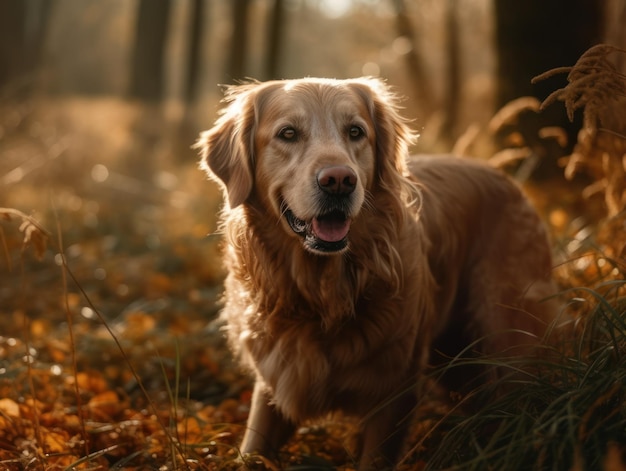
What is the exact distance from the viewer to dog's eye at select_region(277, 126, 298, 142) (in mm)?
2909

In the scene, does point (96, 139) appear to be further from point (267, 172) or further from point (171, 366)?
point (267, 172)

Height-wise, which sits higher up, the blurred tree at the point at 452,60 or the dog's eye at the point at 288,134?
the blurred tree at the point at 452,60

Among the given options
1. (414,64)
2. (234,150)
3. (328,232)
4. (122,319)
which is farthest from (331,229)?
(414,64)

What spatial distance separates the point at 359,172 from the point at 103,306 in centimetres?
331

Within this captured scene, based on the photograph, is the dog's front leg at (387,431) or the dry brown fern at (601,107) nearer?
the dry brown fern at (601,107)

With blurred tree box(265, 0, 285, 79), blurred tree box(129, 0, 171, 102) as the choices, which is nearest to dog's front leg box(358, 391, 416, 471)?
blurred tree box(265, 0, 285, 79)

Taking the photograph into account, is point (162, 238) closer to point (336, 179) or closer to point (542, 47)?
point (542, 47)

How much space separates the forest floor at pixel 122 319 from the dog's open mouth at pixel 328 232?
0.70 metres

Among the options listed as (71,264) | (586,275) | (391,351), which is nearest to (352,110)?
(391,351)

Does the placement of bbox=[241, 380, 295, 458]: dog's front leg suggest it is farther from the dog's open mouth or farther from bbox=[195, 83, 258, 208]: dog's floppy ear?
Answer: bbox=[195, 83, 258, 208]: dog's floppy ear

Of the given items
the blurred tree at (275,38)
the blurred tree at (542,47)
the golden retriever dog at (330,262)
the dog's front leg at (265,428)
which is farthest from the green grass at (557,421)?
the blurred tree at (275,38)

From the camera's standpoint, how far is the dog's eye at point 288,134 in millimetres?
2909

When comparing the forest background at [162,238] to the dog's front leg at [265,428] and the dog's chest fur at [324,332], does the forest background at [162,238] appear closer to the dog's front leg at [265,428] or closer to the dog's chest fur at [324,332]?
the dog's front leg at [265,428]

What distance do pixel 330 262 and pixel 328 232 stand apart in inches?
9.1
